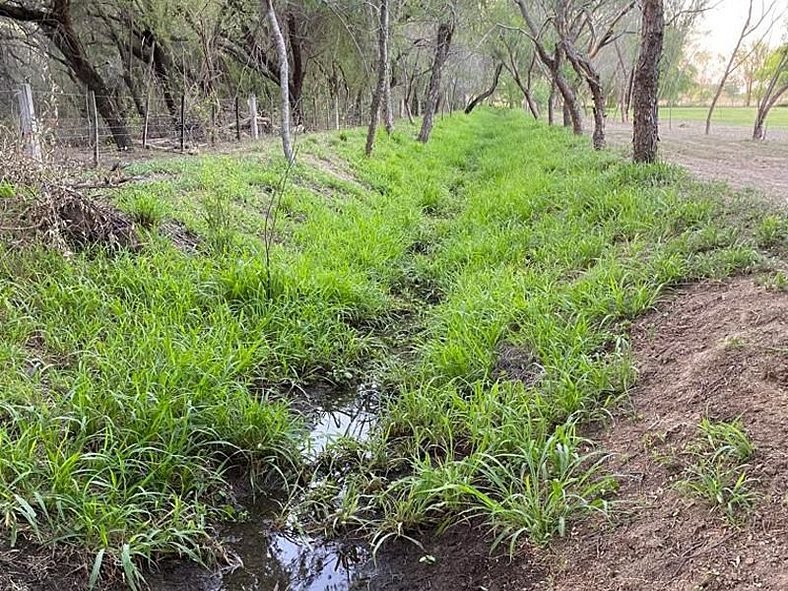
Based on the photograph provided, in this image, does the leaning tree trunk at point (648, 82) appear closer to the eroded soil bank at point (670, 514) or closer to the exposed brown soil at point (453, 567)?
the eroded soil bank at point (670, 514)

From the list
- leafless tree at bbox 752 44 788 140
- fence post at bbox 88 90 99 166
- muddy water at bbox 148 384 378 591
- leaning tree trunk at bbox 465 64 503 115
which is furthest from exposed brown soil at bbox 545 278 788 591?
leaning tree trunk at bbox 465 64 503 115

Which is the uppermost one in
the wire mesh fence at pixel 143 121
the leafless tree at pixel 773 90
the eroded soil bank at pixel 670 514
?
the leafless tree at pixel 773 90

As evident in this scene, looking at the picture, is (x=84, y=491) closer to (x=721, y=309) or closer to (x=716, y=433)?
(x=716, y=433)

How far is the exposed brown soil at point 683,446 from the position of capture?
228 centimetres

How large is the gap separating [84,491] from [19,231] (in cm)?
289

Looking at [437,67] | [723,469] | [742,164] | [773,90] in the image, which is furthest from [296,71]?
[723,469]

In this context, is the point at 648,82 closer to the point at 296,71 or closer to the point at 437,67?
the point at 437,67

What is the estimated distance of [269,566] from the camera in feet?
9.52

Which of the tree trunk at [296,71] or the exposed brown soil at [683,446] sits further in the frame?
the tree trunk at [296,71]

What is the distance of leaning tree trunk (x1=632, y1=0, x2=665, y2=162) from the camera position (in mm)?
8344

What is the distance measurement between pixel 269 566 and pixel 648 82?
834cm

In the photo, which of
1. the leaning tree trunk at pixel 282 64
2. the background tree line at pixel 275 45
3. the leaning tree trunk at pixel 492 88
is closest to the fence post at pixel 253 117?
the background tree line at pixel 275 45

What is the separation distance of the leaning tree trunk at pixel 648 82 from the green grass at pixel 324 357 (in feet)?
4.45

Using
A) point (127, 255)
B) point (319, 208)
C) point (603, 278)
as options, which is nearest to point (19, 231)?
point (127, 255)
